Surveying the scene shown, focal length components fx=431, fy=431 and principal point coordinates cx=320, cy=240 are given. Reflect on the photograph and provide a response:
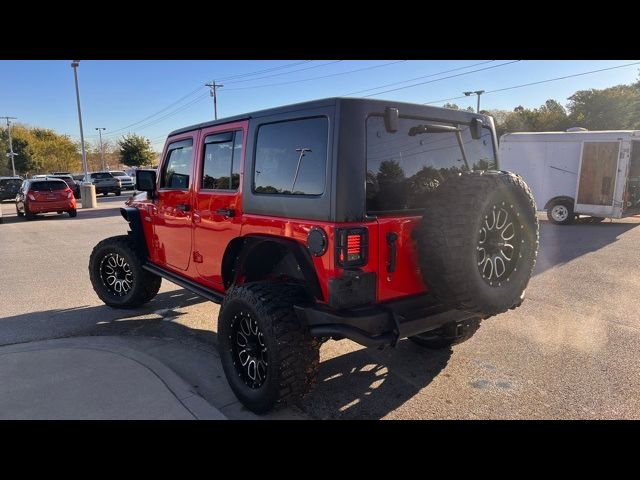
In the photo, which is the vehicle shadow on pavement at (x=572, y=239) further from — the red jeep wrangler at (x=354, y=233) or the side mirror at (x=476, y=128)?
the red jeep wrangler at (x=354, y=233)

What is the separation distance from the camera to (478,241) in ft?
9.04

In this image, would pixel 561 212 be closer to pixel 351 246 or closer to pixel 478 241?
pixel 478 241

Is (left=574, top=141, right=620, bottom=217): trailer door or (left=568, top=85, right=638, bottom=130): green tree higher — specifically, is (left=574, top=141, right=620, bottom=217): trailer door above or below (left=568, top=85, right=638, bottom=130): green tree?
below

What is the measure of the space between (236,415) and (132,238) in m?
3.08

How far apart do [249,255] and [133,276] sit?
249 cm

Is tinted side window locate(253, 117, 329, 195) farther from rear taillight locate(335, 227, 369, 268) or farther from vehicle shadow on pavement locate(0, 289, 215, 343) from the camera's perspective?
vehicle shadow on pavement locate(0, 289, 215, 343)

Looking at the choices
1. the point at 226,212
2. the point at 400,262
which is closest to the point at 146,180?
the point at 226,212

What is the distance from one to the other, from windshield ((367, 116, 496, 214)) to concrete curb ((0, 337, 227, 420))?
1817 mm

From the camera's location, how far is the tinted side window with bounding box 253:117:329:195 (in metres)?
2.81

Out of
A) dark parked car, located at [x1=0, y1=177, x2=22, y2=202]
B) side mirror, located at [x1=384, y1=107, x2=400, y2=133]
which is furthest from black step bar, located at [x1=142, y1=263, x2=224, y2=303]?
dark parked car, located at [x1=0, y1=177, x2=22, y2=202]

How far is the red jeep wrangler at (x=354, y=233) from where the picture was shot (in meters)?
2.68
